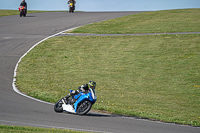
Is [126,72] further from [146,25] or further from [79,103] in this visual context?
[146,25]

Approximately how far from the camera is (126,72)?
2272cm

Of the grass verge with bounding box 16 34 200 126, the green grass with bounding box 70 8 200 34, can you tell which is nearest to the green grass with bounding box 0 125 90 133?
the grass verge with bounding box 16 34 200 126

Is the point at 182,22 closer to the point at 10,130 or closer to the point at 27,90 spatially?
the point at 27,90

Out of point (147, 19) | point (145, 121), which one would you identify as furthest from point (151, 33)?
point (145, 121)

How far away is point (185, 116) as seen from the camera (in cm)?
1348

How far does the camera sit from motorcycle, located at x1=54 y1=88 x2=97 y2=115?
11.9m

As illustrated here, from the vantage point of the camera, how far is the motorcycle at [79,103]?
1195 centimetres

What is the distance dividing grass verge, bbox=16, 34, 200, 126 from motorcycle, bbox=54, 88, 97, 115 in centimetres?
209

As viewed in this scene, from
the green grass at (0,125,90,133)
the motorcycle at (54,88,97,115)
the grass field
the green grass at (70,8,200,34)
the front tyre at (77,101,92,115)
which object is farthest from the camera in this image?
the green grass at (70,8,200,34)

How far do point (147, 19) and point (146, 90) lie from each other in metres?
24.7

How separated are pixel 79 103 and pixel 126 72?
10.9 m

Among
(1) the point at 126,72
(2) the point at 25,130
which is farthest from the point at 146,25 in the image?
(2) the point at 25,130

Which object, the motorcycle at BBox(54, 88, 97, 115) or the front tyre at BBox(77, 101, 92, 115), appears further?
the front tyre at BBox(77, 101, 92, 115)

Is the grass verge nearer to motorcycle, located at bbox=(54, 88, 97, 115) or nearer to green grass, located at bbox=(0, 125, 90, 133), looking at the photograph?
motorcycle, located at bbox=(54, 88, 97, 115)
